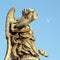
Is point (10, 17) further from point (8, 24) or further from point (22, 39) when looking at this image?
point (22, 39)

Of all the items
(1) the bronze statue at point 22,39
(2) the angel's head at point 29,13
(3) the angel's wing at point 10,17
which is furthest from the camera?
(3) the angel's wing at point 10,17

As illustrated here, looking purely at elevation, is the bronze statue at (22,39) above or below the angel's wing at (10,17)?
below

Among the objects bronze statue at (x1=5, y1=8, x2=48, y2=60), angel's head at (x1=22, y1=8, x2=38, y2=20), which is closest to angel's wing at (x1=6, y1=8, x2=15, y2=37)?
bronze statue at (x1=5, y1=8, x2=48, y2=60)

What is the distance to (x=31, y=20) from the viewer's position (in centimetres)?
3103

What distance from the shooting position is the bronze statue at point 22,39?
1229 inches

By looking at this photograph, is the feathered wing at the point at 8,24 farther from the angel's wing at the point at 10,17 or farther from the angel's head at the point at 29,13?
the angel's head at the point at 29,13

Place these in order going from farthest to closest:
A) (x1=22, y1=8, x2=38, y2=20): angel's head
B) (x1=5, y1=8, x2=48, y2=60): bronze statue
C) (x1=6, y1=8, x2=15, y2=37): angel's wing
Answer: (x1=6, y1=8, x2=15, y2=37): angel's wing
(x1=5, y1=8, x2=48, y2=60): bronze statue
(x1=22, y1=8, x2=38, y2=20): angel's head

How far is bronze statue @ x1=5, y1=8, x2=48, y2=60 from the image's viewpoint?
102 feet

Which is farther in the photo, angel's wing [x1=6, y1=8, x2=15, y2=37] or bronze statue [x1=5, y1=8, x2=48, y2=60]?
angel's wing [x1=6, y1=8, x2=15, y2=37]

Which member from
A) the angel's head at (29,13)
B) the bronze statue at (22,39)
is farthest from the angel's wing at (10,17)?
the angel's head at (29,13)

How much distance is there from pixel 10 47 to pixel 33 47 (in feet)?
3.47

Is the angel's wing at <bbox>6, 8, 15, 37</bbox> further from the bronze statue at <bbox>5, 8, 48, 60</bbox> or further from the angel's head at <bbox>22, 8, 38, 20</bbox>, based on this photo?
the angel's head at <bbox>22, 8, 38, 20</bbox>

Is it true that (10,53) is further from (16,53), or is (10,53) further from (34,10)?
(34,10)

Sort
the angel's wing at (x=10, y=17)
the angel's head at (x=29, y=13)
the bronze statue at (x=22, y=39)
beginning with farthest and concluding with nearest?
the angel's wing at (x=10, y=17) < the bronze statue at (x=22, y=39) < the angel's head at (x=29, y=13)
